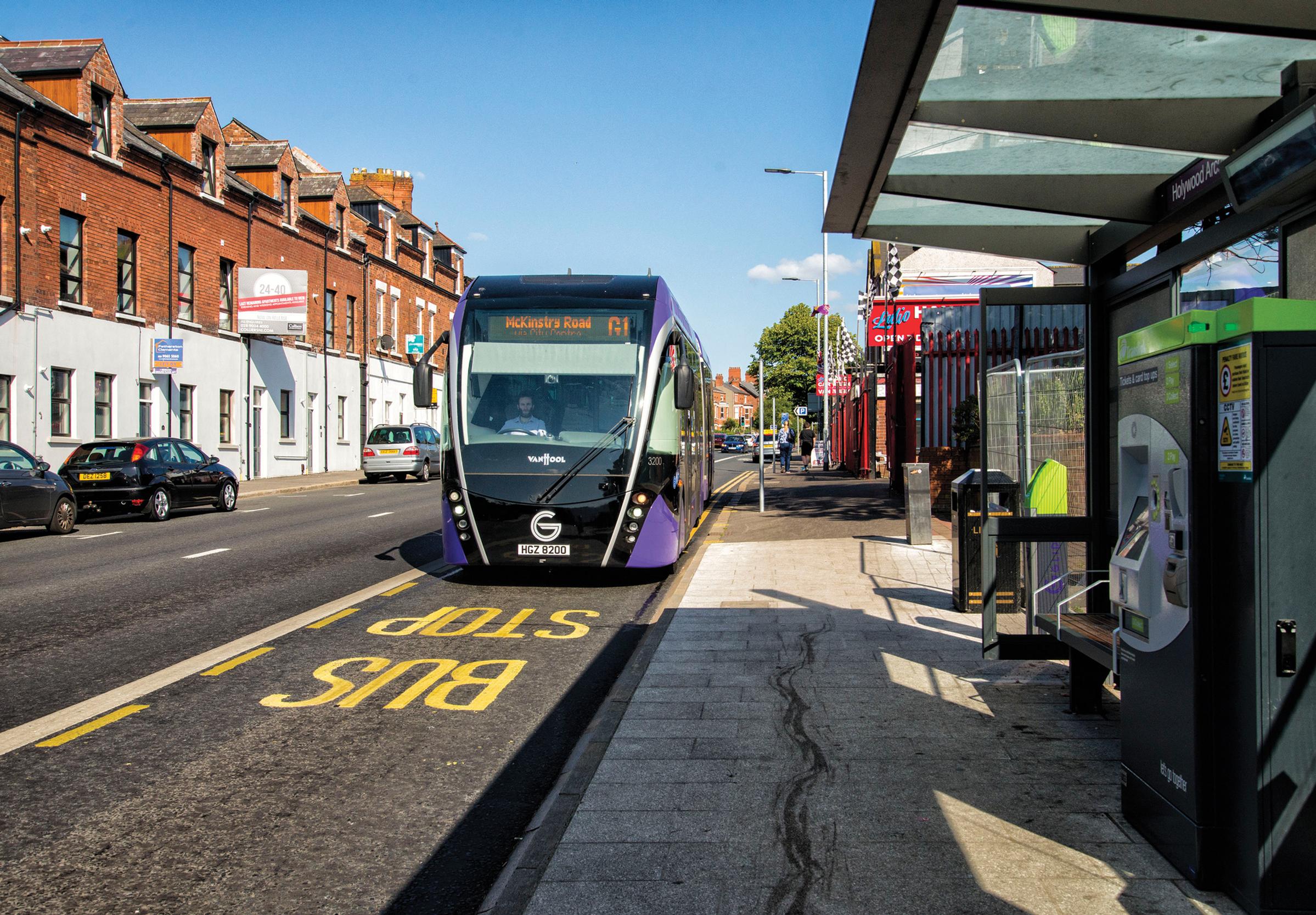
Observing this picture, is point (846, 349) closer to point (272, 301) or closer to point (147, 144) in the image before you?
point (272, 301)

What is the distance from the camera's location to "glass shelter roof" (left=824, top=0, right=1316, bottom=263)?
3830 mm

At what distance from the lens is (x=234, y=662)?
6.98 m

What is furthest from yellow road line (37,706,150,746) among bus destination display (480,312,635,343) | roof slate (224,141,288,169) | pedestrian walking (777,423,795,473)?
roof slate (224,141,288,169)

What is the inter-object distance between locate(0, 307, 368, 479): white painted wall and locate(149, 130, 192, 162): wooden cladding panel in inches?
213

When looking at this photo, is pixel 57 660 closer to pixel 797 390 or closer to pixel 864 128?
pixel 864 128

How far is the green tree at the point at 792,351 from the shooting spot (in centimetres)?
9762

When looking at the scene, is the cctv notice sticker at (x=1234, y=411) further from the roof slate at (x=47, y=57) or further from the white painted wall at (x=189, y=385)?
the roof slate at (x=47, y=57)

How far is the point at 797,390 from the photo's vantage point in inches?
3841

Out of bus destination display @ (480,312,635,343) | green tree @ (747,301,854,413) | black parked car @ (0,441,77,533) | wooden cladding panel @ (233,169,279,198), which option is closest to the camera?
bus destination display @ (480,312,635,343)

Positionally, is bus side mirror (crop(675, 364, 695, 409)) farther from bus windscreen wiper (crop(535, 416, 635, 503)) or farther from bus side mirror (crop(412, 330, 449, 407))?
bus side mirror (crop(412, 330, 449, 407))

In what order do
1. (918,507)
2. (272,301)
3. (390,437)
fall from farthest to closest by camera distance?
(390,437)
(272,301)
(918,507)

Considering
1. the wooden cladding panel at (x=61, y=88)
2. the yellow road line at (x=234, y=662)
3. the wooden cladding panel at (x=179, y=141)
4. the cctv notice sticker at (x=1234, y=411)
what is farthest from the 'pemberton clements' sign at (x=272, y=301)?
the cctv notice sticker at (x=1234, y=411)

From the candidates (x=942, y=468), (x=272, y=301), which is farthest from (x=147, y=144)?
(x=942, y=468)

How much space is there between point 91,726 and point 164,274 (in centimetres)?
2758
